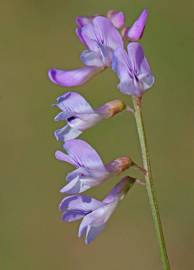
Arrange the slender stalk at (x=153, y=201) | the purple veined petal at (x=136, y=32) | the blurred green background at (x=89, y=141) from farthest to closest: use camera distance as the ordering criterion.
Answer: the blurred green background at (x=89, y=141), the purple veined petal at (x=136, y=32), the slender stalk at (x=153, y=201)

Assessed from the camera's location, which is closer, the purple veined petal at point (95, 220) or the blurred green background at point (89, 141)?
the purple veined petal at point (95, 220)

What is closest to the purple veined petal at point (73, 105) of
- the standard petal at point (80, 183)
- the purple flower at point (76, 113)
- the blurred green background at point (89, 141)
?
the purple flower at point (76, 113)

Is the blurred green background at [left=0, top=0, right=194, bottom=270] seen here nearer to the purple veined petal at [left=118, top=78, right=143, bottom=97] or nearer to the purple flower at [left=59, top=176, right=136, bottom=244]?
the purple flower at [left=59, top=176, right=136, bottom=244]

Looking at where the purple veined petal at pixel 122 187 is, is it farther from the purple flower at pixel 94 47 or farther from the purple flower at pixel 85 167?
the purple flower at pixel 94 47

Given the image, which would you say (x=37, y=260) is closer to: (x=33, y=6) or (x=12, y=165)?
(x=12, y=165)

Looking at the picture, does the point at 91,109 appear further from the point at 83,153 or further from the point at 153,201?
the point at 153,201

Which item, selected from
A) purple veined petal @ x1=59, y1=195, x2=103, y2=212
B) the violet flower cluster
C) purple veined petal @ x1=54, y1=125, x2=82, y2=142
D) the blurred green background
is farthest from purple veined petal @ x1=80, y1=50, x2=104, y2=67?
the blurred green background

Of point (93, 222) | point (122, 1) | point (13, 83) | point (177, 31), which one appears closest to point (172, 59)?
point (177, 31)
